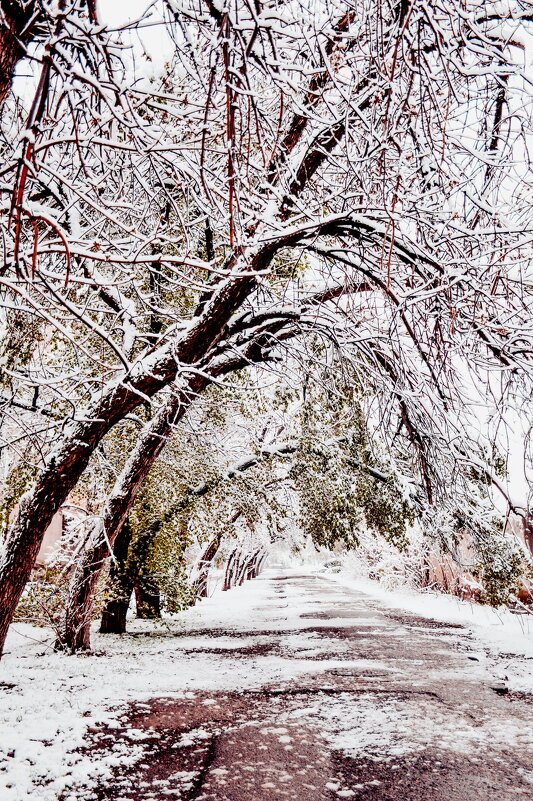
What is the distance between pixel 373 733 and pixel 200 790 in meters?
1.78

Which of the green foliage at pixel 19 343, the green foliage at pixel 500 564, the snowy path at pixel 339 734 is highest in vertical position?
the green foliage at pixel 19 343

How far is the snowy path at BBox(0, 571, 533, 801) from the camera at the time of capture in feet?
11.4

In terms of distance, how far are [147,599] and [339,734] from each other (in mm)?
7512

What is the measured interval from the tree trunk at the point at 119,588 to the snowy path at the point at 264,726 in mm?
1051

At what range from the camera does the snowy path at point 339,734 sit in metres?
3.45

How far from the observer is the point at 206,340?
518cm

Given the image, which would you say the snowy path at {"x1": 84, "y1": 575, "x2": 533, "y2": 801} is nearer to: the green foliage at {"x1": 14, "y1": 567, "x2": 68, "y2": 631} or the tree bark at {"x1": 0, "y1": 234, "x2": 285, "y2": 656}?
the tree bark at {"x1": 0, "y1": 234, "x2": 285, "y2": 656}

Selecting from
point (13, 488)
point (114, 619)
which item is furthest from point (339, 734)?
point (114, 619)

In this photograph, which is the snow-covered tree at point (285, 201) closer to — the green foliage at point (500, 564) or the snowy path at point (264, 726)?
the snowy path at point (264, 726)

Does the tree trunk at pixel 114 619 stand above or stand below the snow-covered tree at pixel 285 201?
below

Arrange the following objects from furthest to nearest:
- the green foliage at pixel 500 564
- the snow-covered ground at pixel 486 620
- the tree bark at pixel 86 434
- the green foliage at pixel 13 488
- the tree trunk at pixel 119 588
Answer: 1. the tree trunk at pixel 119 588
2. the green foliage at pixel 500 564
3. the snow-covered ground at pixel 486 620
4. the green foliage at pixel 13 488
5. the tree bark at pixel 86 434

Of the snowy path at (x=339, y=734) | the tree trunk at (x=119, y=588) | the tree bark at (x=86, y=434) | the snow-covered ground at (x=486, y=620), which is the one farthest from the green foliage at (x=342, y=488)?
the tree bark at (x=86, y=434)

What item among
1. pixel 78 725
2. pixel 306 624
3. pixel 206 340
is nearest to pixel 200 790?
pixel 78 725

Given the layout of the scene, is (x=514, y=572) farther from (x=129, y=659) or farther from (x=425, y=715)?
(x=129, y=659)
